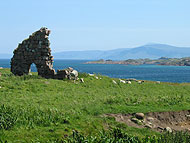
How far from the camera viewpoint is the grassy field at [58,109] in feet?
49.4

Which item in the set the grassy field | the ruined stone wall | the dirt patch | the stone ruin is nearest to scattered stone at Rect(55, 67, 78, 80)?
the stone ruin

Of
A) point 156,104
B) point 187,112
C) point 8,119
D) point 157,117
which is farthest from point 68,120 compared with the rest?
point 187,112

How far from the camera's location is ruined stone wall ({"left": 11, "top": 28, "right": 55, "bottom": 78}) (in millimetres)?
35656

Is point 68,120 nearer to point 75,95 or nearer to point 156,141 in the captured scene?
point 156,141

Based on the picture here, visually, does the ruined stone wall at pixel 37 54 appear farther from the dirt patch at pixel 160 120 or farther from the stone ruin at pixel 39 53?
the dirt patch at pixel 160 120

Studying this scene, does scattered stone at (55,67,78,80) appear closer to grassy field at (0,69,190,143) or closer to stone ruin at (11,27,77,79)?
stone ruin at (11,27,77,79)

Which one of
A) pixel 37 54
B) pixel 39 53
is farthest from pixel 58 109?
pixel 37 54

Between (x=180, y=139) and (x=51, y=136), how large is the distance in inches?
277

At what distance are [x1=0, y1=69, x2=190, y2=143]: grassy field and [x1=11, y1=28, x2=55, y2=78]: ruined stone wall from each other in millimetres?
5681

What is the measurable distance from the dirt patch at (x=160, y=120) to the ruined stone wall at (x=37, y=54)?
17196 millimetres

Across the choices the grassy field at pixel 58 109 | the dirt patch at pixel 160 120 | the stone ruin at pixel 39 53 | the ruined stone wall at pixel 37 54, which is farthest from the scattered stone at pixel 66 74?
the dirt patch at pixel 160 120

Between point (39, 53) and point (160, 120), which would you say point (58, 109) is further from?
point (39, 53)

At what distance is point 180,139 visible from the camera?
50.2 ft

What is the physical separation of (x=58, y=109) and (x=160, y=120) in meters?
7.87
